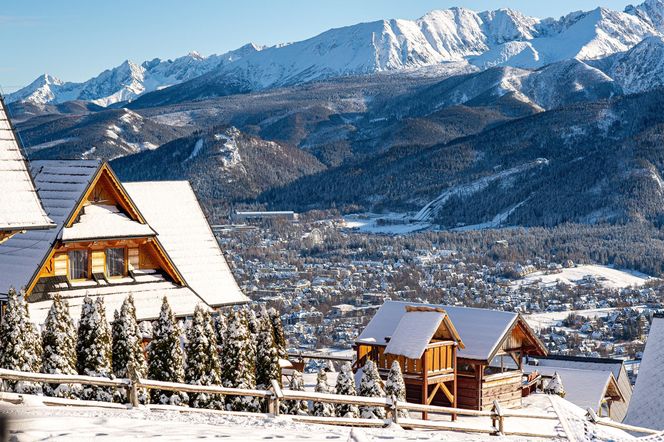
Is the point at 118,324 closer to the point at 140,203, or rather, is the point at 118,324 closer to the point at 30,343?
the point at 30,343

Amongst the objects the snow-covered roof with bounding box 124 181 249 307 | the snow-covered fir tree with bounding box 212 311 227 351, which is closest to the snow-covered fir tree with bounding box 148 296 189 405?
the snow-covered fir tree with bounding box 212 311 227 351

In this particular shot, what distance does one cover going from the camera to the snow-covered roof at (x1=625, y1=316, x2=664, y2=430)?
2962 cm

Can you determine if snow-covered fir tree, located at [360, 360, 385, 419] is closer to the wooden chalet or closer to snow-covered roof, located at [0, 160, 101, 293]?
the wooden chalet

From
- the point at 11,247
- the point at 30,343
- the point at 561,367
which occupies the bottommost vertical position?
the point at 561,367

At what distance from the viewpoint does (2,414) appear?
6598mm

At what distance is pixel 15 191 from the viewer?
60.9 feet

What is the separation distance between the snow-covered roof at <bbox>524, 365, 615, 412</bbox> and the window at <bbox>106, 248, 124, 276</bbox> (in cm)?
1559

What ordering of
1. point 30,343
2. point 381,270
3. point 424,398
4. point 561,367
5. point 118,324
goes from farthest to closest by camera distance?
point 381,270 → point 561,367 → point 424,398 → point 118,324 → point 30,343

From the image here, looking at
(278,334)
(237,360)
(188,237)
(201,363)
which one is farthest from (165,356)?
(188,237)

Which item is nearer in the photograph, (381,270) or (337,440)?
(337,440)

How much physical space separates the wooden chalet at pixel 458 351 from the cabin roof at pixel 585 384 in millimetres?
4047

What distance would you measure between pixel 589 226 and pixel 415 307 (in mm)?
159177

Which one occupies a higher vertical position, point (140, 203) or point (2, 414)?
point (140, 203)

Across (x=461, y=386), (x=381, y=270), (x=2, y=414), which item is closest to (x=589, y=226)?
(x=381, y=270)
